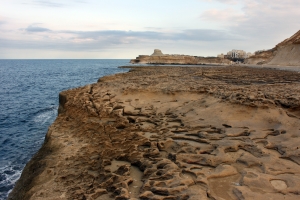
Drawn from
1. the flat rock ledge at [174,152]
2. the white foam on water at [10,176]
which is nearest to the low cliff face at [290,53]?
the flat rock ledge at [174,152]

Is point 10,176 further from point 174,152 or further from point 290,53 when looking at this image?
point 290,53

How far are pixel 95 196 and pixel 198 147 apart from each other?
2.36 m

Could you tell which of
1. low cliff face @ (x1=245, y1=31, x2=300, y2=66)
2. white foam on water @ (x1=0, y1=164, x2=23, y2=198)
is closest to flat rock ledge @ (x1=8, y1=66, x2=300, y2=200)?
white foam on water @ (x1=0, y1=164, x2=23, y2=198)

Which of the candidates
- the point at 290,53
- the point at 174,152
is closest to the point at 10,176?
the point at 174,152

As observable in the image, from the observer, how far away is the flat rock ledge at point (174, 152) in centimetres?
386

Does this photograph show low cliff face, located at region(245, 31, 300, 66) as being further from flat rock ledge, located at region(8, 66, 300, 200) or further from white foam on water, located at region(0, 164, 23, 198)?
white foam on water, located at region(0, 164, 23, 198)

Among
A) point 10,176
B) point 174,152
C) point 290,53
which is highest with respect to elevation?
point 290,53

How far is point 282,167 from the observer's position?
14.1 feet

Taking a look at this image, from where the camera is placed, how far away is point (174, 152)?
17.0 feet

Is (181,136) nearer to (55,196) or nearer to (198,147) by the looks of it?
(198,147)

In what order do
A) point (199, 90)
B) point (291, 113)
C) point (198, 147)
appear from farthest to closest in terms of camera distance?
point (199, 90) → point (291, 113) → point (198, 147)

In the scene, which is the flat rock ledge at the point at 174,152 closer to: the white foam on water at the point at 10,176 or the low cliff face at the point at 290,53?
the white foam on water at the point at 10,176

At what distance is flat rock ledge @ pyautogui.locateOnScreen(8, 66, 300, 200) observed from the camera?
3.86 metres

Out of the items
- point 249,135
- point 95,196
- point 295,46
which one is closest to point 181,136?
point 249,135
